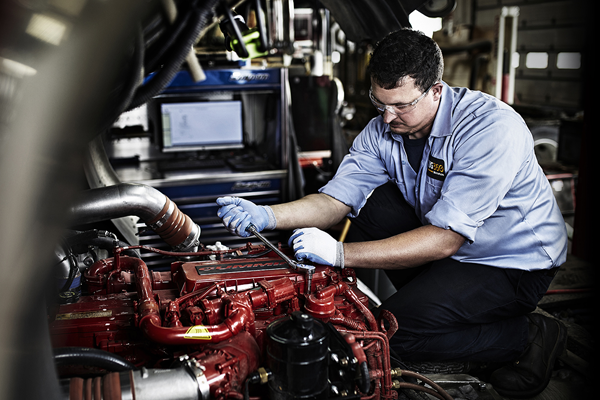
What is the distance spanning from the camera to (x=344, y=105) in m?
4.69

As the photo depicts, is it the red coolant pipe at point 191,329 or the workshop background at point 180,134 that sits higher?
the workshop background at point 180,134

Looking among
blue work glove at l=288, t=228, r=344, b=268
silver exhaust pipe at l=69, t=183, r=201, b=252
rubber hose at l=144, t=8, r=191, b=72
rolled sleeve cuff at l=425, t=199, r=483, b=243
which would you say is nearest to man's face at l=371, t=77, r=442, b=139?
rolled sleeve cuff at l=425, t=199, r=483, b=243

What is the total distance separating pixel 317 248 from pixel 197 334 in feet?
2.11

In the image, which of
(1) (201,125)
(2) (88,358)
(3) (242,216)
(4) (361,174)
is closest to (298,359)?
(2) (88,358)

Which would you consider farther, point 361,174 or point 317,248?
point 361,174

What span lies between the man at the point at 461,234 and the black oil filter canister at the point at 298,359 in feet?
2.00

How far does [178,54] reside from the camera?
112 centimetres

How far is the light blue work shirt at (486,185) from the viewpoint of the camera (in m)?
2.05

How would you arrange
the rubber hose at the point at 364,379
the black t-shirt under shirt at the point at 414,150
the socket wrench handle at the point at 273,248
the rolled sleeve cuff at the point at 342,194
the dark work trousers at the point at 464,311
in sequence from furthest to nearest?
the rolled sleeve cuff at the point at 342,194 → the black t-shirt under shirt at the point at 414,150 → the dark work trousers at the point at 464,311 → the socket wrench handle at the point at 273,248 → the rubber hose at the point at 364,379

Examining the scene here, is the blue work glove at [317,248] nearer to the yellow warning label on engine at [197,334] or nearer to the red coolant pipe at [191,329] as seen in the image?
the red coolant pipe at [191,329]

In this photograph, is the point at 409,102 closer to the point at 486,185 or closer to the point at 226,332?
the point at 486,185

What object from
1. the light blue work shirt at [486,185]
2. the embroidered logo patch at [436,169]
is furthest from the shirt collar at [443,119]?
the embroidered logo patch at [436,169]

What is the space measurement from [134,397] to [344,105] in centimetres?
373

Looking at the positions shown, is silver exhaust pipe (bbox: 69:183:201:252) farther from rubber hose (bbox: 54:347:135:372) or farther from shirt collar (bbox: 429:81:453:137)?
shirt collar (bbox: 429:81:453:137)
